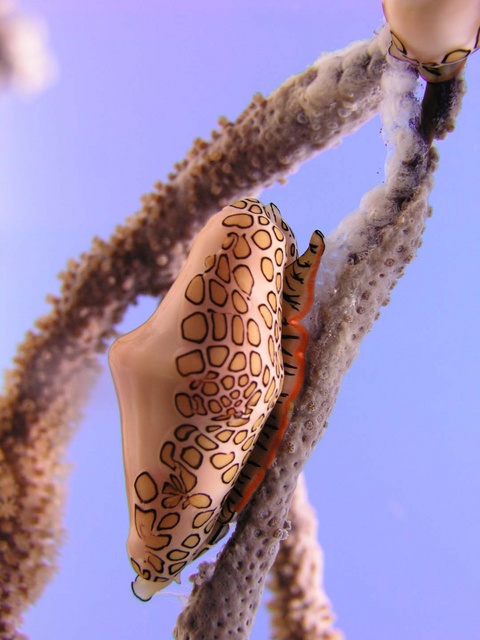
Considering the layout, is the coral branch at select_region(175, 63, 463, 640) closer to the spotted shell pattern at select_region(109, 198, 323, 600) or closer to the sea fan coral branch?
the spotted shell pattern at select_region(109, 198, 323, 600)

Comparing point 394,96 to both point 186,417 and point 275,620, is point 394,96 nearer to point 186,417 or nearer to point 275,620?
point 186,417

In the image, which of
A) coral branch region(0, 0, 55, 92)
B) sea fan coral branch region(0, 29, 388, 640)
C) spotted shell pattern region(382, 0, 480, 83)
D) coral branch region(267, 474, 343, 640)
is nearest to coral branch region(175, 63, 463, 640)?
spotted shell pattern region(382, 0, 480, 83)

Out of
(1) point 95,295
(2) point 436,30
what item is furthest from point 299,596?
(2) point 436,30

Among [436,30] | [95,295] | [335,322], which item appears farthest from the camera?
[95,295]

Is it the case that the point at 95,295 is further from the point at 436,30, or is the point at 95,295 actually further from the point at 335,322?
the point at 436,30

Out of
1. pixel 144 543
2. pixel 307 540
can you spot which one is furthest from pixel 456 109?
pixel 307 540

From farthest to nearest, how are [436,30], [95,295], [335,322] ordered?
[95,295] → [335,322] → [436,30]

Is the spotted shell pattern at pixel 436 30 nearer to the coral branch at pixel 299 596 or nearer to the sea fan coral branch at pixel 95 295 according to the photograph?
the sea fan coral branch at pixel 95 295
